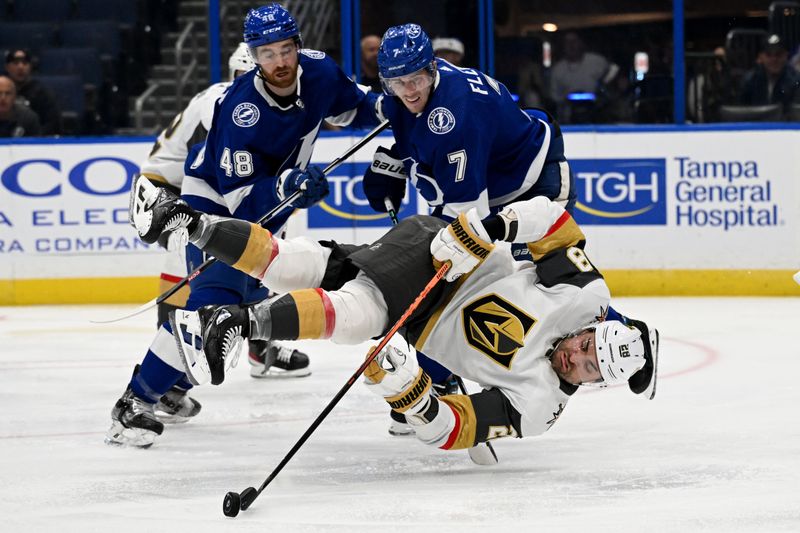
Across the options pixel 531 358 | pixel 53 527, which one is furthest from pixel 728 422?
pixel 53 527

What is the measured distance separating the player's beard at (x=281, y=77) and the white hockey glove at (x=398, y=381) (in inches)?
46.1

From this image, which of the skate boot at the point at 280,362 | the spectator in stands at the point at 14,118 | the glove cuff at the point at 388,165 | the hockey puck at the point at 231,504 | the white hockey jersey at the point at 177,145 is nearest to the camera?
the hockey puck at the point at 231,504

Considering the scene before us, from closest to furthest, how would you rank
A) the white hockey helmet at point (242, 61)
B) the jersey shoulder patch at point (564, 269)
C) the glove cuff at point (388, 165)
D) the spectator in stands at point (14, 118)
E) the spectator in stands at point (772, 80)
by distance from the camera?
the jersey shoulder patch at point (564, 269) → the glove cuff at point (388, 165) → the white hockey helmet at point (242, 61) → the spectator in stands at point (772, 80) → the spectator in stands at point (14, 118)

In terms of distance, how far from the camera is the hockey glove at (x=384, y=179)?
366 centimetres

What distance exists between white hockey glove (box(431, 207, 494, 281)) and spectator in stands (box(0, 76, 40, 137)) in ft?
13.8

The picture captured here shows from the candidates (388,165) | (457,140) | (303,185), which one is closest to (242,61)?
(388,165)

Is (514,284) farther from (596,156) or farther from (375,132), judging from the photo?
(596,156)

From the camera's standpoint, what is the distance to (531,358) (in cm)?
295

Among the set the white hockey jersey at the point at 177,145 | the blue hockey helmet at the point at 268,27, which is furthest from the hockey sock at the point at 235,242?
the white hockey jersey at the point at 177,145

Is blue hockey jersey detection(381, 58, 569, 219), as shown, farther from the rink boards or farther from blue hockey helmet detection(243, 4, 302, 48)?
the rink boards

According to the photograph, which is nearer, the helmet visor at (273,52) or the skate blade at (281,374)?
the helmet visor at (273,52)

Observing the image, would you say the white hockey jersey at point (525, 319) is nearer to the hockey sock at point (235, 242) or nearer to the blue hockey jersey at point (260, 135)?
the hockey sock at point (235, 242)

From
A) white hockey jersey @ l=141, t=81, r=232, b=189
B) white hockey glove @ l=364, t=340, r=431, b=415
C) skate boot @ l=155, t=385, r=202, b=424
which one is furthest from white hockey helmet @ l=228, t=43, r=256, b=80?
white hockey glove @ l=364, t=340, r=431, b=415

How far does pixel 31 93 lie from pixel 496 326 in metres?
4.41
